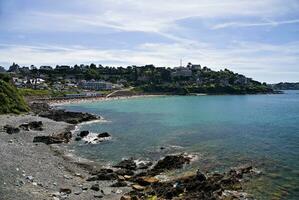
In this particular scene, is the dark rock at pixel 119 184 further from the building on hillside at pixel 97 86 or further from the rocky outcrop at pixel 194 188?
the building on hillside at pixel 97 86

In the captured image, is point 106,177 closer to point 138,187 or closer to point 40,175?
point 138,187

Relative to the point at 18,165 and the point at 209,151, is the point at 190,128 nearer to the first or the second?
the point at 209,151

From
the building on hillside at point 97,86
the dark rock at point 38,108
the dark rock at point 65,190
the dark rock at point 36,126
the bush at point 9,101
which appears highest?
the building on hillside at point 97,86

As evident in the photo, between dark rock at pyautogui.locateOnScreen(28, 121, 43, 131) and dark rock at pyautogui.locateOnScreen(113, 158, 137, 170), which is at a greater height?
dark rock at pyautogui.locateOnScreen(28, 121, 43, 131)

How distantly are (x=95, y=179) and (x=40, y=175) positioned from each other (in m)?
4.40

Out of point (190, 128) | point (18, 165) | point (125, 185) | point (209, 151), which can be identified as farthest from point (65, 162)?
point (190, 128)

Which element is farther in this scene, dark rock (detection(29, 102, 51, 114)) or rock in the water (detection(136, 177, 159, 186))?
dark rock (detection(29, 102, 51, 114))

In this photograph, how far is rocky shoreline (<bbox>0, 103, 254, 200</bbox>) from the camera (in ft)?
83.3

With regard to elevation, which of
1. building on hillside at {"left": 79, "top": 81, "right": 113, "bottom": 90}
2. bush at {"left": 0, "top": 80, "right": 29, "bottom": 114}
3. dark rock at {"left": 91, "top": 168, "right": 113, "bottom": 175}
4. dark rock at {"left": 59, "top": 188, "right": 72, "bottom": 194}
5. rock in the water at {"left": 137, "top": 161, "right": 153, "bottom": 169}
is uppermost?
building on hillside at {"left": 79, "top": 81, "right": 113, "bottom": 90}

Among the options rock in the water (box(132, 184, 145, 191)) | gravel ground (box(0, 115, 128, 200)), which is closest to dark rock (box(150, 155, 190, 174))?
rock in the water (box(132, 184, 145, 191))

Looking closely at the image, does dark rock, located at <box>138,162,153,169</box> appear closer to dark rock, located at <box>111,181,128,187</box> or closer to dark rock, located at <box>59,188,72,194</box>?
dark rock, located at <box>111,181,128,187</box>

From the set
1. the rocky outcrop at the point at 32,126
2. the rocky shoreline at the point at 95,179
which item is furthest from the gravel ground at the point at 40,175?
the rocky outcrop at the point at 32,126

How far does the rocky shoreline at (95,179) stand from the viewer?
25.4 meters

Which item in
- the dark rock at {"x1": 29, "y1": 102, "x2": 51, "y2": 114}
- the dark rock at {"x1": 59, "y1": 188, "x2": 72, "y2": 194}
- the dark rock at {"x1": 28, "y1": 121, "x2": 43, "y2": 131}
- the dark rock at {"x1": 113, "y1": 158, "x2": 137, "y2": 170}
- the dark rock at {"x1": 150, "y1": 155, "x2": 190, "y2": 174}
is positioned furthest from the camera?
the dark rock at {"x1": 29, "y1": 102, "x2": 51, "y2": 114}
